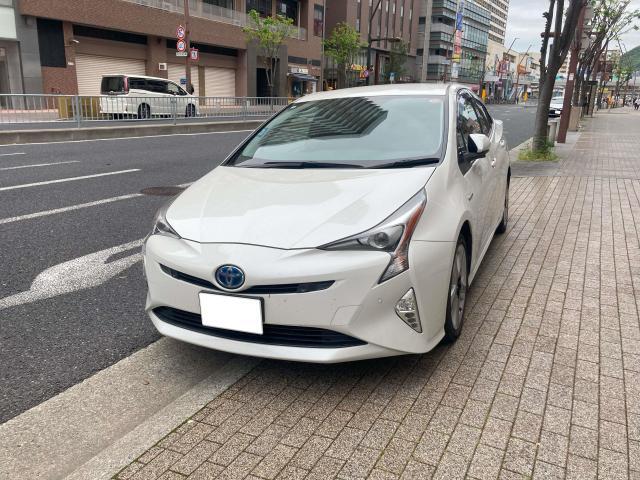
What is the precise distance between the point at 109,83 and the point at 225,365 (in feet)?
77.1

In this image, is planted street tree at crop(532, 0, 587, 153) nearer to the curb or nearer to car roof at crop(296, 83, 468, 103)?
car roof at crop(296, 83, 468, 103)

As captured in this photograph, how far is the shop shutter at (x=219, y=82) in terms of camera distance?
4017 cm

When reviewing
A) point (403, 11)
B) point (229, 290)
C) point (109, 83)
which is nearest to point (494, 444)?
point (229, 290)

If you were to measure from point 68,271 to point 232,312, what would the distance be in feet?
8.15

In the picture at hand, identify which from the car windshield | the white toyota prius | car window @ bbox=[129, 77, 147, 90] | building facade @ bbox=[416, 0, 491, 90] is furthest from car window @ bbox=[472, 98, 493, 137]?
building facade @ bbox=[416, 0, 491, 90]

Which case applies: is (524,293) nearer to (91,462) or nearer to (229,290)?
(229,290)

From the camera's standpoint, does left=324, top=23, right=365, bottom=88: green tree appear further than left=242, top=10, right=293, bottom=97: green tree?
Yes

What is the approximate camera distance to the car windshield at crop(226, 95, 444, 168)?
348cm

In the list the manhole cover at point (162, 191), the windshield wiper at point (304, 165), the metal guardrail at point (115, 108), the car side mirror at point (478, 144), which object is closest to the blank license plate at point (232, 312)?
the windshield wiper at point (304, 165)

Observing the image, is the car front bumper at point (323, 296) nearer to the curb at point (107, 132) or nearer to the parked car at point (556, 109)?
the curb at point (107, 132)

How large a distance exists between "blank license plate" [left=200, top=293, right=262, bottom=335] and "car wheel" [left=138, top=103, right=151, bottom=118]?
16.6 m

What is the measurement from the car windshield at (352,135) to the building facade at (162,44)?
29.2 metres

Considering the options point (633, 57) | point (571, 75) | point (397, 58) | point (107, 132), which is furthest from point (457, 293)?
point (633, 57)

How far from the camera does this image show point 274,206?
9.46 feet
